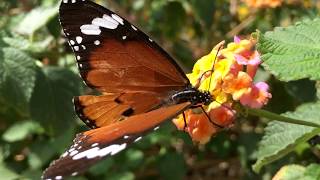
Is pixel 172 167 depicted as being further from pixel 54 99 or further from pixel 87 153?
pixel 87 153

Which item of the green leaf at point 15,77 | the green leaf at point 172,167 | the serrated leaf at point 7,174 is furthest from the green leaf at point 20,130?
the green leaf at point 172,167

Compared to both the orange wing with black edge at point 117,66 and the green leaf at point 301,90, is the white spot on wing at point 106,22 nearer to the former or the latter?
the orange wing with black edge at point 117,66

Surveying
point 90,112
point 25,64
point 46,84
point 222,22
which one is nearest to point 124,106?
point 90,112

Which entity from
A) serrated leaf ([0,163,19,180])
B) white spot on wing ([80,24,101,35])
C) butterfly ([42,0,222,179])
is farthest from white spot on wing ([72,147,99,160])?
serrated leaf ([0,163,19,180])

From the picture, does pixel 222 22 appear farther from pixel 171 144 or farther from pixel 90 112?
pixel 90 112

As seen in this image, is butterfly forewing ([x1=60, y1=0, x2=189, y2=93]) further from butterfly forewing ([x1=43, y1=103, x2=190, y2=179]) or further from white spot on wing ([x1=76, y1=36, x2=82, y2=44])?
butterfly forewing ([x1=43, y1=103, x2=190, y2=179])

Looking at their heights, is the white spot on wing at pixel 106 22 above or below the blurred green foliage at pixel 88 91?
above

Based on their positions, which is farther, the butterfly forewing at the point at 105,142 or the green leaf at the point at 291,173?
the green leaf at the point at 291,173

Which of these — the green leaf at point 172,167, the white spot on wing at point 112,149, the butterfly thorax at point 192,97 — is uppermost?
the white spot on wing at point 112,149
